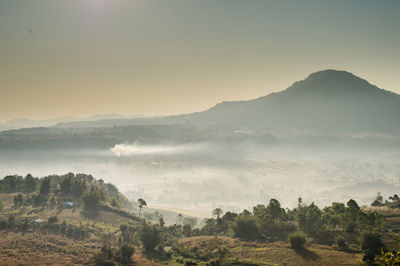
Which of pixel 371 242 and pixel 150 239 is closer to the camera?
pixel 371 242

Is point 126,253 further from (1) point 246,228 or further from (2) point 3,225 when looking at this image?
(2) point 3,225

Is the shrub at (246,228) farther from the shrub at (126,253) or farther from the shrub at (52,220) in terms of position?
the shrub at (52,220)

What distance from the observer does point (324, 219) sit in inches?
5468

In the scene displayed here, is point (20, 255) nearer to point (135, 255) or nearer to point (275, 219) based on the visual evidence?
point (135, 255)

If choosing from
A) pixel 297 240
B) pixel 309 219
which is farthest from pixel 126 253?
pixel 309 219

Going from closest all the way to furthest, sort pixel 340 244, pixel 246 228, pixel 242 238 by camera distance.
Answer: pixel 340 244, pixel 242 238, pixel 246 228

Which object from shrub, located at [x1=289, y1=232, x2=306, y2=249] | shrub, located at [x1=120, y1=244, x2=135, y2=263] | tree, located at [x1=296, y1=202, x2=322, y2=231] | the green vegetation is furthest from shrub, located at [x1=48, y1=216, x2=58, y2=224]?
tree, located at [x1=296, y1=202, x2=322, y2=231]

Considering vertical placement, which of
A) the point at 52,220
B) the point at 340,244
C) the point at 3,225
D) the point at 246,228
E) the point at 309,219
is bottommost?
the point at 52,220

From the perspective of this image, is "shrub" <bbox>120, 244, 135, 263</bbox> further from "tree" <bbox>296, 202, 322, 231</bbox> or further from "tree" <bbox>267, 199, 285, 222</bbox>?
"tree" <bbox>296, 202, 322, 231</bbox>

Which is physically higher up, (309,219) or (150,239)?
(309,219)

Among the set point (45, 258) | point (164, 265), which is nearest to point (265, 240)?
point (164, 265)

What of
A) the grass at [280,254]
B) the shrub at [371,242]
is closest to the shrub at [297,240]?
the grass at [280,254]

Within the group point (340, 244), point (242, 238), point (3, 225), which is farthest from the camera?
point (3, 225)

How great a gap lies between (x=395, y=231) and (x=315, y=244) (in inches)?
1629
